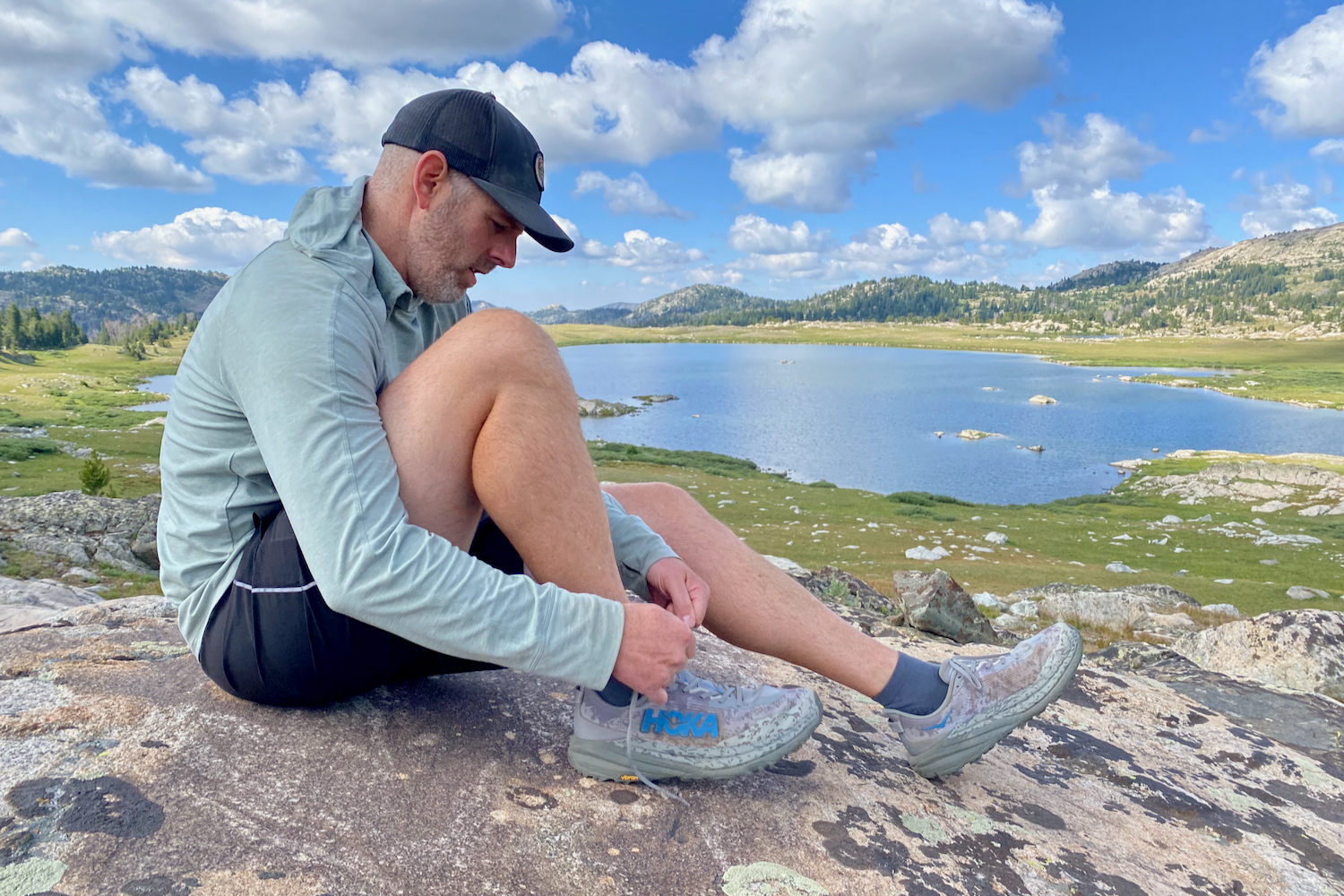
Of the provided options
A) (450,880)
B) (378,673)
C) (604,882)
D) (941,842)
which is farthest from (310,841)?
(941,842)

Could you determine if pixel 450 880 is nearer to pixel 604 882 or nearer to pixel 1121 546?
pixel 604 882

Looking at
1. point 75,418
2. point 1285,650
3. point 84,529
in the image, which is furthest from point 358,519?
point 75,418

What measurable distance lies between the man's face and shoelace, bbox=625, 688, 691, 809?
146 cm

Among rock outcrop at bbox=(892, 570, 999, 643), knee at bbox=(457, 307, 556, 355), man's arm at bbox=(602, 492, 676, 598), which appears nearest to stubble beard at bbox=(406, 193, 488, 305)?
knee at bbox=(457, 307, 556, 355)

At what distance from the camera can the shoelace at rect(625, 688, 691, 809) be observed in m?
2.41

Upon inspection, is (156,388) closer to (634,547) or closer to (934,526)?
(934,526)

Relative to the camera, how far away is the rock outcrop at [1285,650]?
6.32 metres

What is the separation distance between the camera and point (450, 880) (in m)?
1.95

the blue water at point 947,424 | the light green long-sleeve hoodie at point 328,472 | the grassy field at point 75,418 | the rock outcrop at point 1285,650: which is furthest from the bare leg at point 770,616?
the blue water at point 947,424

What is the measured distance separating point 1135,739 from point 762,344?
189 metres

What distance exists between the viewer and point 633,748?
242 cm

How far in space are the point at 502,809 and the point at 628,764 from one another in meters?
0.40

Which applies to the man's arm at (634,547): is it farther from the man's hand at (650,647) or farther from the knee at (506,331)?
the knee at (506,331)

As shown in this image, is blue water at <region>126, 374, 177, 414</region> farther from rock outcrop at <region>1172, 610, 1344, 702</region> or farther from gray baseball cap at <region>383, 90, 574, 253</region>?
gray baseball cap at <region>383, 90, 574, 253</region>
